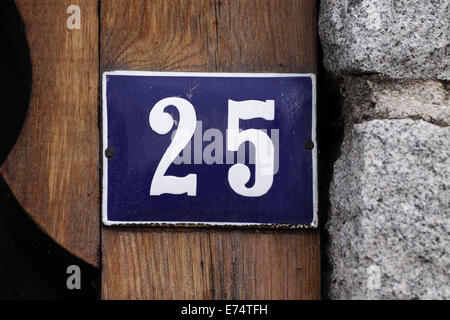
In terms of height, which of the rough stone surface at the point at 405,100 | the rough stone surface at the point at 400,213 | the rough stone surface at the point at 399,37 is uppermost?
the rough stone surface at the point at 399,37

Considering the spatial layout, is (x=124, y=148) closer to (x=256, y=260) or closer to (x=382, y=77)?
(x=256, y=260)

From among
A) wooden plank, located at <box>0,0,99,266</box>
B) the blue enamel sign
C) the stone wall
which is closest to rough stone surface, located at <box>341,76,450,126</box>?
the stone wall

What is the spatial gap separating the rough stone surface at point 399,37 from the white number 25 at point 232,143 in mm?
201

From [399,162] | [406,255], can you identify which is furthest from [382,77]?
[406,255]

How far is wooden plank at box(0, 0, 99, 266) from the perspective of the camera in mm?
839

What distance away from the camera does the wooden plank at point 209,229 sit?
2.71 feet

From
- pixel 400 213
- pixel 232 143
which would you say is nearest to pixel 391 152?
pixel 400 213

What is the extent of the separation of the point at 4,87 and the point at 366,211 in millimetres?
715

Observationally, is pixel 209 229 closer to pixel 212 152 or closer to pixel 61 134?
pixel 212 152

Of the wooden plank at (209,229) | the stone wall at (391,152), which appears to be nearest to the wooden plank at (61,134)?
the wooden plank at (209,229)

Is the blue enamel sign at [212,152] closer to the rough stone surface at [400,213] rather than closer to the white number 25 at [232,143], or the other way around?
the white number 25 at [232,143]

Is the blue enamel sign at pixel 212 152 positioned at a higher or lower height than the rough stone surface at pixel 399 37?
lower

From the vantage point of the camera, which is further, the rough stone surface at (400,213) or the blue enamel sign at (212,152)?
the blue enamel sign at (212,152)

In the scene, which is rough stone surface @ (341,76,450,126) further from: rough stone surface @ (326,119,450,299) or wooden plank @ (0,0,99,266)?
wooden plank @ (0,0,99,266)
